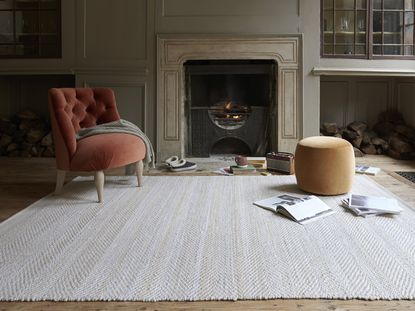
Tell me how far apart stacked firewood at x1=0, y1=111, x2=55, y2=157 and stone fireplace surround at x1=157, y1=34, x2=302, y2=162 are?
1.39 metres

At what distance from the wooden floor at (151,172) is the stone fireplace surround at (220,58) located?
2.56ft

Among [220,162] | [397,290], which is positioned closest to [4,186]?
[220,162]

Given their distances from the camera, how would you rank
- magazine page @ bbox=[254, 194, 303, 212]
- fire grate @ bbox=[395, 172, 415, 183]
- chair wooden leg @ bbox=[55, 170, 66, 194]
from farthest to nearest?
fire grate @ bbox=[395, 172, 415, 183] < chair wooden leg @ bbox=[55, 170, 66, 194] < magazine page @ bbox=[254, 194, 303, 212]

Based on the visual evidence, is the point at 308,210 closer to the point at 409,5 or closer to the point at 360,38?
the point at 360,38

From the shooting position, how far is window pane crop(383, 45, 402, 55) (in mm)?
4523

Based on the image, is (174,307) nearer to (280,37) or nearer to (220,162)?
(220,162)

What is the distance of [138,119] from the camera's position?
452 centimetres

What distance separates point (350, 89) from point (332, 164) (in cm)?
272

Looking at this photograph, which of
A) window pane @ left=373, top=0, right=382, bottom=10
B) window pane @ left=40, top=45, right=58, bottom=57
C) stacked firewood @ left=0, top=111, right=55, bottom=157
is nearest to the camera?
window pane @ left=373, top=0, right=382, bottom=10

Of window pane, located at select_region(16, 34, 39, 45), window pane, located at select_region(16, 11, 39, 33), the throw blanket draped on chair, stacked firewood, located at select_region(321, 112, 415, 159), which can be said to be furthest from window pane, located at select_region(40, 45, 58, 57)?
stacked firewood, located at select_region(321, 112, 415, 159)

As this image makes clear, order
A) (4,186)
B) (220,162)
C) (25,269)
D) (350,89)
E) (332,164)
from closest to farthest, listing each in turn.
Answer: (25,269)
(332,164)
(4,186)
(220,162)
(350,89)

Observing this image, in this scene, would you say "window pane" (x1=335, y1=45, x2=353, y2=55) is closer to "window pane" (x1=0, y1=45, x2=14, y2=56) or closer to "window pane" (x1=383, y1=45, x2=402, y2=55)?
"window pane" (x1=383, y1=45, x2=402, y2=55)

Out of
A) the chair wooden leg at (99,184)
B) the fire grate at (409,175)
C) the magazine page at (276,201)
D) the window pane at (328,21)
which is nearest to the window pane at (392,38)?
the window pane at (328,21)

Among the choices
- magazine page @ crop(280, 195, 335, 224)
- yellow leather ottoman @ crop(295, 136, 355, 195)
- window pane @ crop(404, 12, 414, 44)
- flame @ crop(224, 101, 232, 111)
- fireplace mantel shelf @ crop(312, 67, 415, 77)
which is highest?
window pane @ crop(404, 12, 414, 44)
